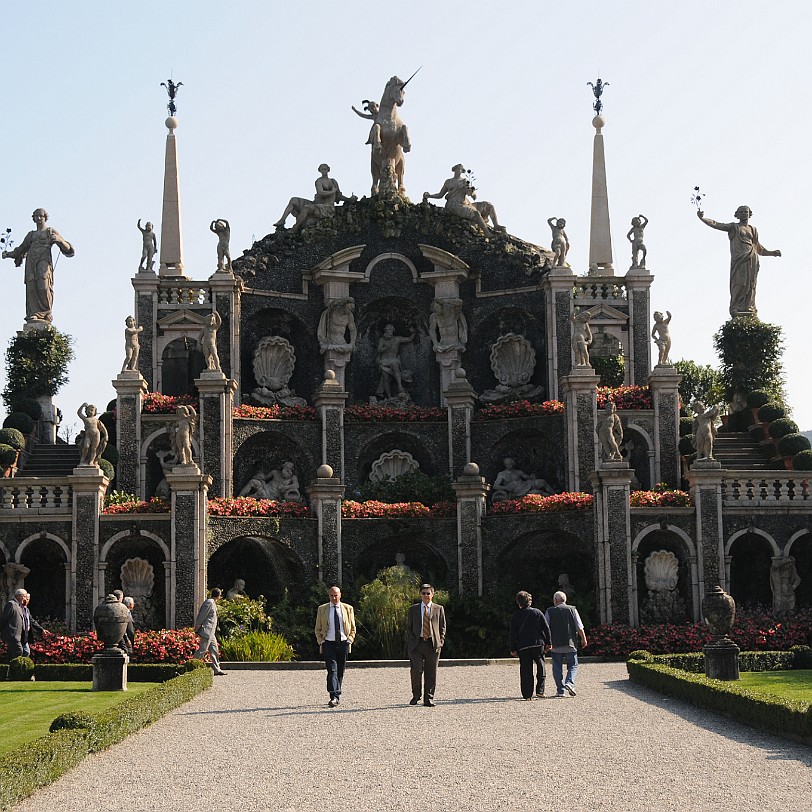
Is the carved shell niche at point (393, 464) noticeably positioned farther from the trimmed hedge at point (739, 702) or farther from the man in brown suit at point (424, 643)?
the man in brown suit at point (424, 643)

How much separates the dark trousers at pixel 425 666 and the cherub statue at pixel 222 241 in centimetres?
2749

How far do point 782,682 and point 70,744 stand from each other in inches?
646

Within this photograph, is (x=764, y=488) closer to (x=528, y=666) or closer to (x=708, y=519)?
(x=708, y=519)

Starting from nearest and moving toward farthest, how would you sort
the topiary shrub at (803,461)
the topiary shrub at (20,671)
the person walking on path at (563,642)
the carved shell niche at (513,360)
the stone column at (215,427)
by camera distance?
the person walking on path at (563,642) < the topiary shrub at (20,671) < the topiary shrub at (803,461) < the stone column at (215,427) < the carved shell niche at (513,360)

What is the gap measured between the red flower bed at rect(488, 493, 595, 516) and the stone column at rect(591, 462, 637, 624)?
860 mm

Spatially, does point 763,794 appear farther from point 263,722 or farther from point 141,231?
point 141,231

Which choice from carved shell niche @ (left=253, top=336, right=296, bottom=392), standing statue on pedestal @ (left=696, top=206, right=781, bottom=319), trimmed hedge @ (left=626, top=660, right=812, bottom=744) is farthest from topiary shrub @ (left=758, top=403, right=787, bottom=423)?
trimmed hedge @ (left=626, top=660, right=812, bottom=744)

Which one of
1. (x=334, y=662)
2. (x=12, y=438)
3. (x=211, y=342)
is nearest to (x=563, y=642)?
(x=334, y=662)

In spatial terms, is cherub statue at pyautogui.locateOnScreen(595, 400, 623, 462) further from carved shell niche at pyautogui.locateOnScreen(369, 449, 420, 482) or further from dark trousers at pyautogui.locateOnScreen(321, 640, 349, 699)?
dark trousers at pyautogui.locateOnScreen(321, 640, 349, 699)

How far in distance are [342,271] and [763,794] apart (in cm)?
3820

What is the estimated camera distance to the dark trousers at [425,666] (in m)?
27.0

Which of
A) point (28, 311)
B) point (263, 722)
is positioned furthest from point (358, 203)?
point (263, 722)

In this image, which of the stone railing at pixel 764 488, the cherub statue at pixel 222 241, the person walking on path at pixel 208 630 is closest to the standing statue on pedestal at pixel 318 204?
the cherub statue at pixel 222 241

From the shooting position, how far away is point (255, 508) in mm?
44906
